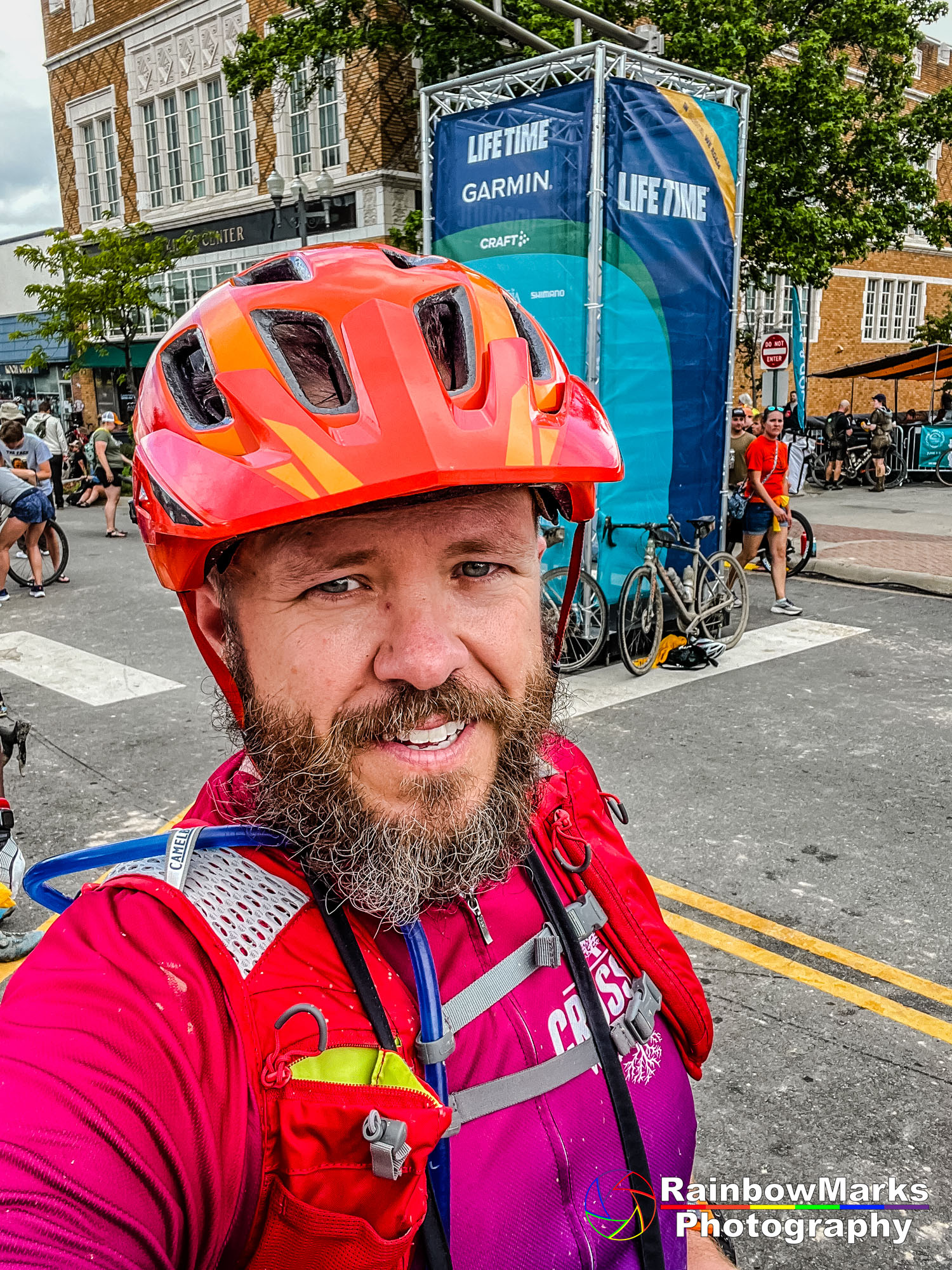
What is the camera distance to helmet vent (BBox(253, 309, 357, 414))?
1.29 m

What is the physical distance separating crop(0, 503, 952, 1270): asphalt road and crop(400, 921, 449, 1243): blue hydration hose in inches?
68.5

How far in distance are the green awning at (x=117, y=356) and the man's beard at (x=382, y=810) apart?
30.1 metres

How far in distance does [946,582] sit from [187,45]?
1007 inches

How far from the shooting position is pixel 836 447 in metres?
21.1

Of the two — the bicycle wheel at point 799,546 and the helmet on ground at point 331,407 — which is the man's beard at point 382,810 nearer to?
the helmet on ground at point 331,407

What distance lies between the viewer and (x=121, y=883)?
1.08m

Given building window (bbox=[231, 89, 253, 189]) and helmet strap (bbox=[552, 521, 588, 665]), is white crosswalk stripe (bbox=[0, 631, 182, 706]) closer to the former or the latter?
helmet strap (bbox=[552, 521, 588, 665])

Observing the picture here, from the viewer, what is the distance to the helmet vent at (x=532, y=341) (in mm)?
1535

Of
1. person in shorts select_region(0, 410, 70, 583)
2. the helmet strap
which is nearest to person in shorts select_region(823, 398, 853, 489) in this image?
person in shorts select_region(0, 410, 70, 583)

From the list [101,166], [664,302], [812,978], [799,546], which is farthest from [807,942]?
[101,166]

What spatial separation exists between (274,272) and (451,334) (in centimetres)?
28

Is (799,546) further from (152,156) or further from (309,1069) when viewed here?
(152,156)

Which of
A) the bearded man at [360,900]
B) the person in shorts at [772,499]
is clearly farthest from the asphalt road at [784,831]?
the bearded man at [360,900]

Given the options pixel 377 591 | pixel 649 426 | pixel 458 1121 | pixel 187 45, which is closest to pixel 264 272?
pixel 377 591
